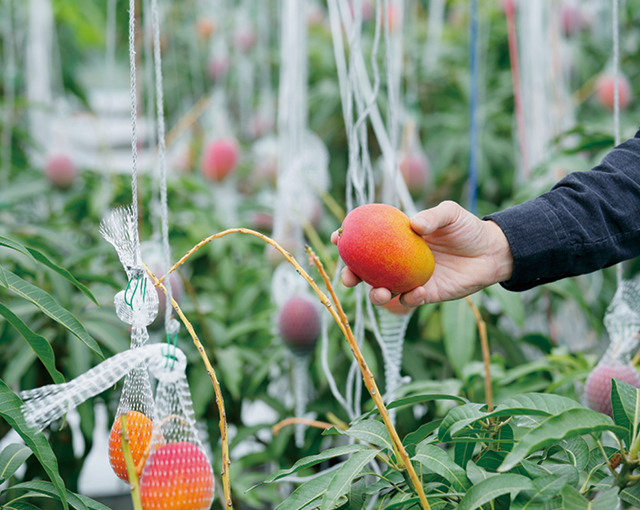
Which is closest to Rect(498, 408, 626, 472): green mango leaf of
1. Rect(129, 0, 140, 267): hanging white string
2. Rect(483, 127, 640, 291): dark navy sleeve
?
Rect(483, 127, 640, 291): dark navy sleeve

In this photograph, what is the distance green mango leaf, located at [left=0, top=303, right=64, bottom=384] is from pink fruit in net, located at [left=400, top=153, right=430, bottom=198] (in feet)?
3.90

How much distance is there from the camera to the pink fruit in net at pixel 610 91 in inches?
75.4

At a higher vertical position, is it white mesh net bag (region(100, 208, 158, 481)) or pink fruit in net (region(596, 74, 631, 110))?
pink fruit in net (region(596, 74, 631, 110))

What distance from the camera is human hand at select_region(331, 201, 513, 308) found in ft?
2.19

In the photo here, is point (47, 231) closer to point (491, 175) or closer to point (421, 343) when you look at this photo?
point (421, 343)

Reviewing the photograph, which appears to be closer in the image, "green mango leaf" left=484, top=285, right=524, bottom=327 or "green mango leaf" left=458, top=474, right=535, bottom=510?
Answer: "green mango leaf" left=458, top=474, right=535, bottom=510

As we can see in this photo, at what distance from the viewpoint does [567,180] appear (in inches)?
27.6

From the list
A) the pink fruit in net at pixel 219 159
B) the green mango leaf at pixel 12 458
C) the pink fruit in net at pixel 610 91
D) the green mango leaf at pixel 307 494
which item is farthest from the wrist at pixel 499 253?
the pink fruit in net at pixel 610 91

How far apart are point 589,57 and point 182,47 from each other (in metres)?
1.95

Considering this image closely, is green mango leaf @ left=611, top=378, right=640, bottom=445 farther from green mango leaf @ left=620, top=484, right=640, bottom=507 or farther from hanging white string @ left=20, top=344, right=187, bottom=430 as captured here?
hanging white string @ left=20, top=344, right=187, bottom=430

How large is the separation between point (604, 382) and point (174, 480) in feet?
1.97

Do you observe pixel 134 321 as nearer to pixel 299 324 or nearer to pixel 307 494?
pixel 307 494

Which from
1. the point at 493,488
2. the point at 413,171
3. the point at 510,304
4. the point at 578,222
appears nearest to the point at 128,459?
the point at 493,488

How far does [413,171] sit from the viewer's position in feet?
5.31
